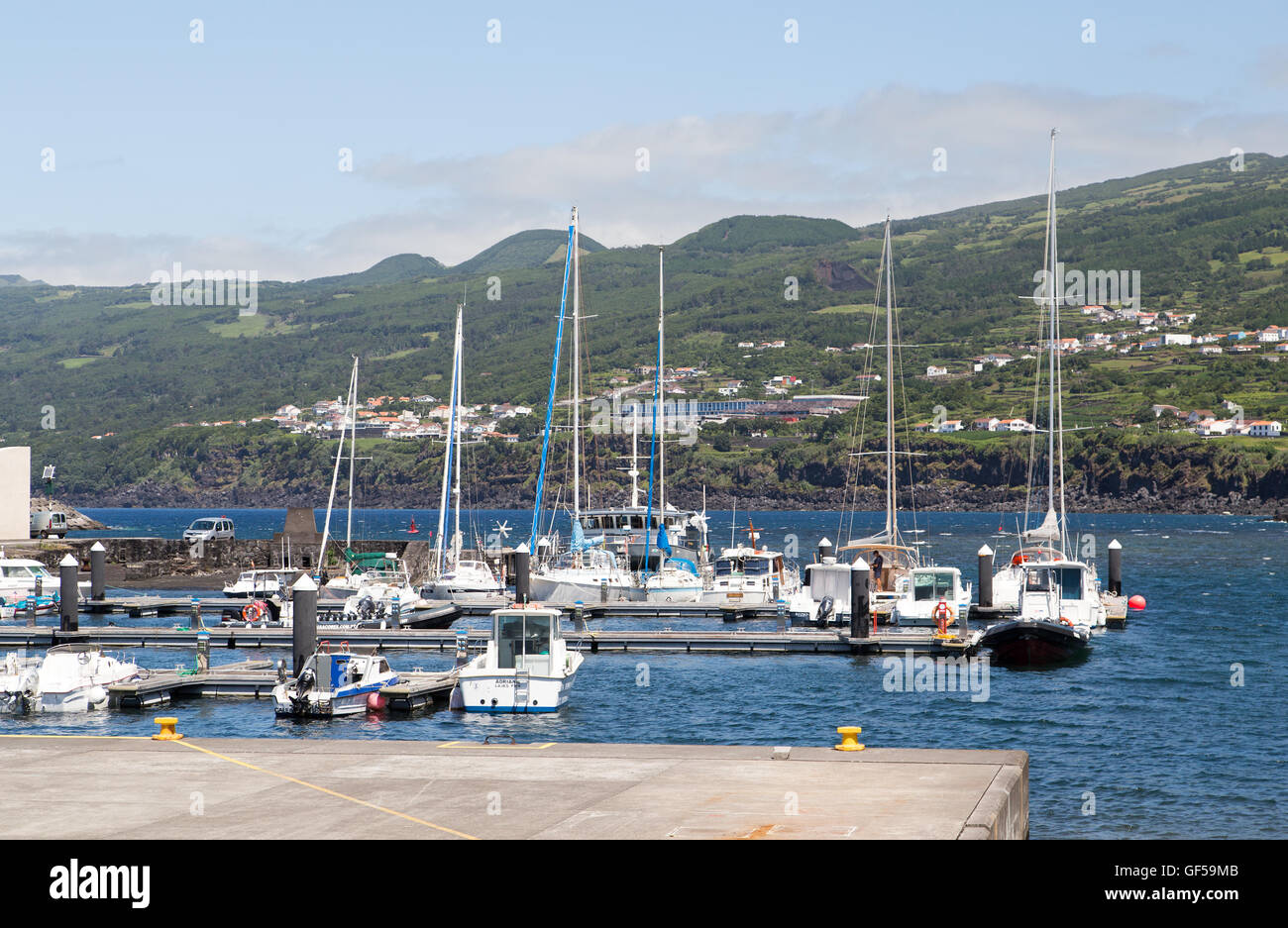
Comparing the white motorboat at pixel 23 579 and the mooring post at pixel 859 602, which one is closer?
the mooring post at pixel 859 602

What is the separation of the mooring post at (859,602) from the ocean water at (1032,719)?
1.08m

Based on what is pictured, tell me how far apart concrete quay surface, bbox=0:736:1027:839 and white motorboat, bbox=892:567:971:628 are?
3267 centimetres

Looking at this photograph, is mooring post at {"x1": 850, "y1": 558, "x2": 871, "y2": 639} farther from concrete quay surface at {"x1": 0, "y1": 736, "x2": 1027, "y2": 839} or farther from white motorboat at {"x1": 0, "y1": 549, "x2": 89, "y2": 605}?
white motorboat at {"x1": 0, "y1": 549, "x2": 89, "y2": 605}

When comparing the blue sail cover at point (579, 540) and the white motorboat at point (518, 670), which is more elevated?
the blue sail cover at point (579, 540)

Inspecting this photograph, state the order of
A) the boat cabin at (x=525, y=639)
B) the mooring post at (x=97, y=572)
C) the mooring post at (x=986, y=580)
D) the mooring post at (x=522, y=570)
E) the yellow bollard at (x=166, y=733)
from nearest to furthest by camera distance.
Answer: the yellow bollard at (x=166, y=733) → the boat cabin at (x=525, y=639) → the mooring post at (x=522, y=570) → the mooring post at (x=986, y=580) → the mooring post at (x=97, y=572)

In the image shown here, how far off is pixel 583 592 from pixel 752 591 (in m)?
7.25

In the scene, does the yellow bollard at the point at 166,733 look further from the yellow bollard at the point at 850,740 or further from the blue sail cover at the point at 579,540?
the blue sail cover at the point at 579,540

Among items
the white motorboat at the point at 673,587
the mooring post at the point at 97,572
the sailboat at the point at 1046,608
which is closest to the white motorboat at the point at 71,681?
the sailboat at the point at 1046,608

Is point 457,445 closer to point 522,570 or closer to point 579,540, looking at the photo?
point 579,540

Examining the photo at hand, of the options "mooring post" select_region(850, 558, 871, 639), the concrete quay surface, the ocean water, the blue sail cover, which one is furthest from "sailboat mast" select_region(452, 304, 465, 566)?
the concrete quay surface

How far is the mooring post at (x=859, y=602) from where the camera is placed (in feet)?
147

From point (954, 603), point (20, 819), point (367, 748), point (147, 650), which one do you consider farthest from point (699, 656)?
point (20, 819)

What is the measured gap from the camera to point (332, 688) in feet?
106

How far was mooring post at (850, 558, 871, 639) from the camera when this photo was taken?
4484 cm
